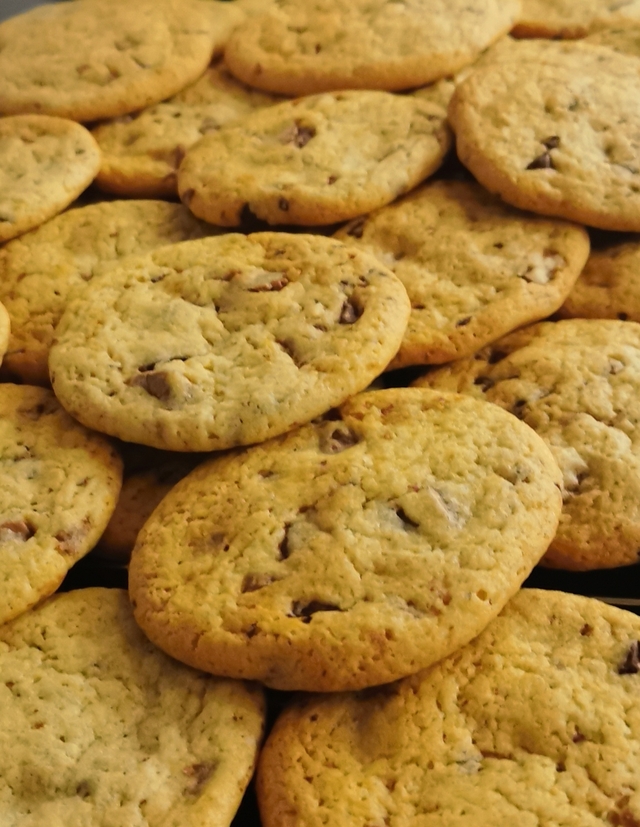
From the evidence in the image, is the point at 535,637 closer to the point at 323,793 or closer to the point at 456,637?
the point at 456,637

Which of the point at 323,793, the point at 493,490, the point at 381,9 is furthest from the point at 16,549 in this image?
the point at 381,9

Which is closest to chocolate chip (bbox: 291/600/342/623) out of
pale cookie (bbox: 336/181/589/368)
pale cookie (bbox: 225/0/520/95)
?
pale cookie (bbox: 336/181/589/368)

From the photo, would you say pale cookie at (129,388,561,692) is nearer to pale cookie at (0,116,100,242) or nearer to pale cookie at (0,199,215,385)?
pale cookie at (0,199,215,385)

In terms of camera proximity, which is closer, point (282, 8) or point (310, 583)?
point (310, 583)

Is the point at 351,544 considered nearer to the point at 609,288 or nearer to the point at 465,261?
the point at 465,261

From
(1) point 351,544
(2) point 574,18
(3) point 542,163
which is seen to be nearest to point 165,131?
(3) point 542,163

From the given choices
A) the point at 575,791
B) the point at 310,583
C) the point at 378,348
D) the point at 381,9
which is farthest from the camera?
the point at 381,9
